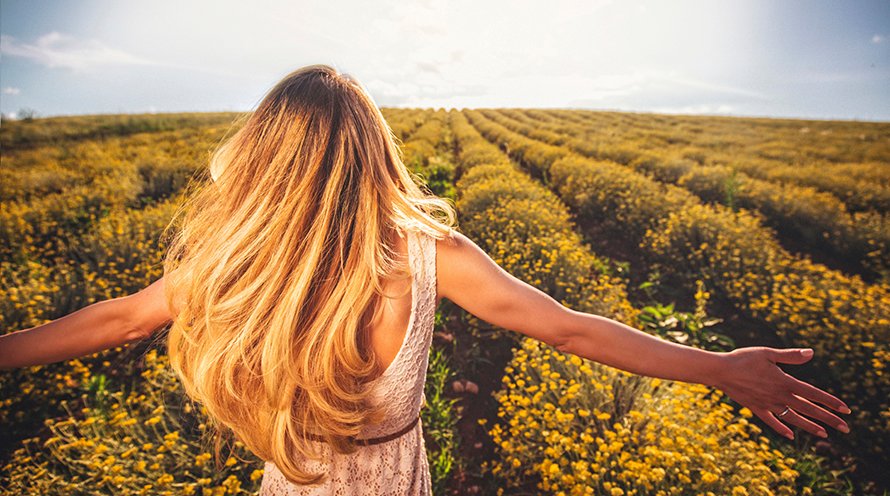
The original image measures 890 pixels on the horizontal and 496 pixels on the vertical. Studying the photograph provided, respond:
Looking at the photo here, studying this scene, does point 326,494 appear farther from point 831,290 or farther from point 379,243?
point 831,290

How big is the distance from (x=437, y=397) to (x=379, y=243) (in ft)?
8.02

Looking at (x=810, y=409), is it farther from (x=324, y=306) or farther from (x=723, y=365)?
(x=324, y=306)

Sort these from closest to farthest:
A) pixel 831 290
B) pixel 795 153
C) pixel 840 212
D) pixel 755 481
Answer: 1. pixel 755 481
2. pixel 831 290
3. pixel 840 212
4. pixel 795 153

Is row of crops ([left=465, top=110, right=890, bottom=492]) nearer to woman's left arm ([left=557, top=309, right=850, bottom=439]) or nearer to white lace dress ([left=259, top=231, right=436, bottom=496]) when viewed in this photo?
woman's left arm ([left=557, top=309, right=850, bottom=439])

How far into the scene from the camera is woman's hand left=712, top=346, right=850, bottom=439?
0.97 meters

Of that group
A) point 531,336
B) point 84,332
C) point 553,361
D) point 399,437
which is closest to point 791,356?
point 531,336

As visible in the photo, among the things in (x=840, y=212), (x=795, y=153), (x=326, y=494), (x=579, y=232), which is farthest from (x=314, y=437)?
(x=795, y=153)

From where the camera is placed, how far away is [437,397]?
311cm

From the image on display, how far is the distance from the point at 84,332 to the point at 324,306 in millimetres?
712

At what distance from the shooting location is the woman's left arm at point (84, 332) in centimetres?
105

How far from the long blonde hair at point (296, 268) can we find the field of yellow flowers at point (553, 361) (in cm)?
54

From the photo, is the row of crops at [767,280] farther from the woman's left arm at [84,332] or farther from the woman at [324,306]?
the woman's left arm at [84,332]

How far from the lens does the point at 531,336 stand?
98cm

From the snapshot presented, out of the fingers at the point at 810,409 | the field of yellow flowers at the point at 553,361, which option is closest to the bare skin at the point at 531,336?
the fingers at the point at 810,409
